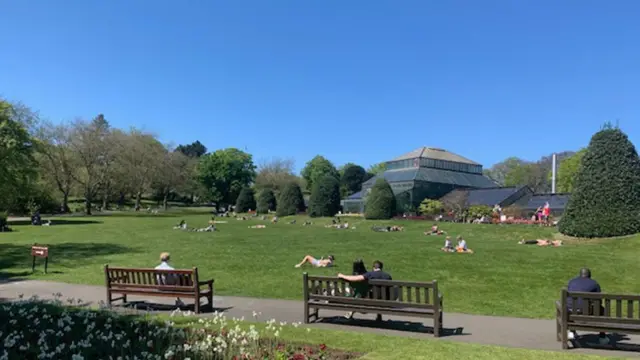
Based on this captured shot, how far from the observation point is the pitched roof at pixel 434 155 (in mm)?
63525

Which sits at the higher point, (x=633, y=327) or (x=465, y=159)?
(x=465, y=159)

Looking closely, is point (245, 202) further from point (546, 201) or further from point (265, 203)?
point (546, 201)

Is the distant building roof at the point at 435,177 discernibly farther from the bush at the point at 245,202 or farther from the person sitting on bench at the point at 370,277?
the person sitting on bench at the point at 370,277

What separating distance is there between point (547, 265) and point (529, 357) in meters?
10.4

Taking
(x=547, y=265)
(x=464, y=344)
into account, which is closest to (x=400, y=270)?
(x=547, y=265)

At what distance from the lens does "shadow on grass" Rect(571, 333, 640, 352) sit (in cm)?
754

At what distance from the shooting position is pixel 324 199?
49.2m

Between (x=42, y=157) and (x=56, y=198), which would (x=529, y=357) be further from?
(x=56, y=198)

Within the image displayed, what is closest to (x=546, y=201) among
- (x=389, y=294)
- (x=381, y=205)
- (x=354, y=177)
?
(x=381, y=205)

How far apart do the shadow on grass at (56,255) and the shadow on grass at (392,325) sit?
1058 cm

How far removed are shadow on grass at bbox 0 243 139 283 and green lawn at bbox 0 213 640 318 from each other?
4 centimetres

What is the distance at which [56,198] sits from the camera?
61562mm

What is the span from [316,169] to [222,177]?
27238 millimetres

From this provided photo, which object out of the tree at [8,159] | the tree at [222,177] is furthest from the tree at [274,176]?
the tree at [8,159]
